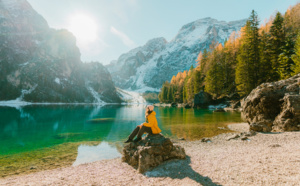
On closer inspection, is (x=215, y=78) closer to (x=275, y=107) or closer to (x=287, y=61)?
(x=287, y=61)

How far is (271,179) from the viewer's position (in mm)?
5066

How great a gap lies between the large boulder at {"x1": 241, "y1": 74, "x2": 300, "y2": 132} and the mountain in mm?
163098

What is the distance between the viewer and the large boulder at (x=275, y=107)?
1415 centimetres

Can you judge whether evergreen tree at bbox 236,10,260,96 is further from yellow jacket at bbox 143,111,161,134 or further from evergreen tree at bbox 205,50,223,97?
yellow jacket at bbox 143,111,161,134

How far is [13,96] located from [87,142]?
158m

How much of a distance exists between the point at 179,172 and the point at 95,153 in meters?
8.30

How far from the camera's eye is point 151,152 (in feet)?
25.2

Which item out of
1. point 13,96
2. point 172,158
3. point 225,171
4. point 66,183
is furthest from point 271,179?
→ point 13,96

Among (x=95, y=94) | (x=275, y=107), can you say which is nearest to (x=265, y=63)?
(x=275, y=107)

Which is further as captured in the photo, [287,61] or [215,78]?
[215,78]

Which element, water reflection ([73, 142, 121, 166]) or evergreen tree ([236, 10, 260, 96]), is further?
evergreen tree ([236, 10, 260, 96])

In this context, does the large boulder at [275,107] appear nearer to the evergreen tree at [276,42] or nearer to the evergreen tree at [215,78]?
the evergreen tree at [276,42]

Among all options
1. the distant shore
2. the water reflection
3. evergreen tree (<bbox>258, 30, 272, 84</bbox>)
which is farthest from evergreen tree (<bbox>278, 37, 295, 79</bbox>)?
the water reflection

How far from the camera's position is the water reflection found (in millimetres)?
11160
